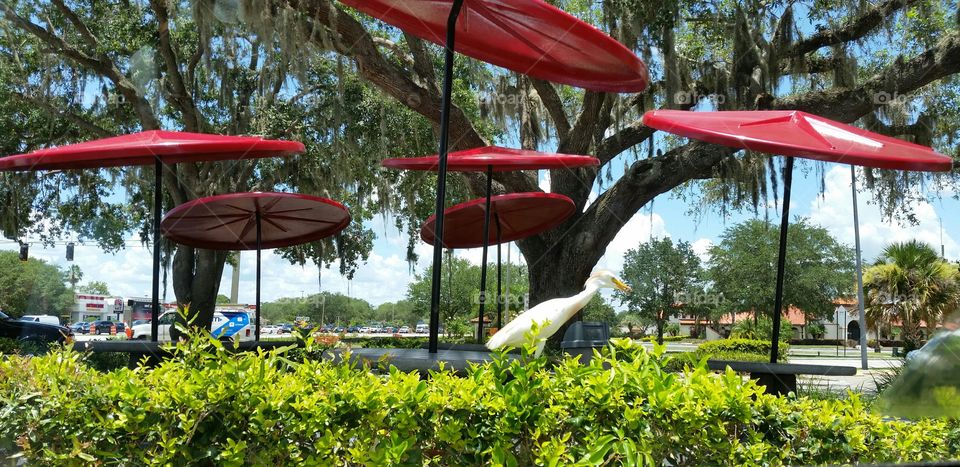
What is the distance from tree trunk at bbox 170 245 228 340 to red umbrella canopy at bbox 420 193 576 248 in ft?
24.1

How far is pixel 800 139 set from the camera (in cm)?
483

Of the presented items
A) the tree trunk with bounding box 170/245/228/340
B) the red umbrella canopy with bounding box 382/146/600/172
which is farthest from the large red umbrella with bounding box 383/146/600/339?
the tree trunk with bounding box 170/245/228/340

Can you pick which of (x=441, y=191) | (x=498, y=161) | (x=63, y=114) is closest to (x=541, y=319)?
(x=441, y=191)

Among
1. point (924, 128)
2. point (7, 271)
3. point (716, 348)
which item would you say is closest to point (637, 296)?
point (716, 348)

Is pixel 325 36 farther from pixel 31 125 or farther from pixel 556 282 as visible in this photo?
pixel 31 125

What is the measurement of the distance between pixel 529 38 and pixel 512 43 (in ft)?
0.88

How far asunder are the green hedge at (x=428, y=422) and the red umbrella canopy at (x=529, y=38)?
232 centimetres

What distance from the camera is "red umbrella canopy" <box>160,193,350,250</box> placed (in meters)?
7.62

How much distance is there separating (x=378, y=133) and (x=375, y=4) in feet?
38.7
